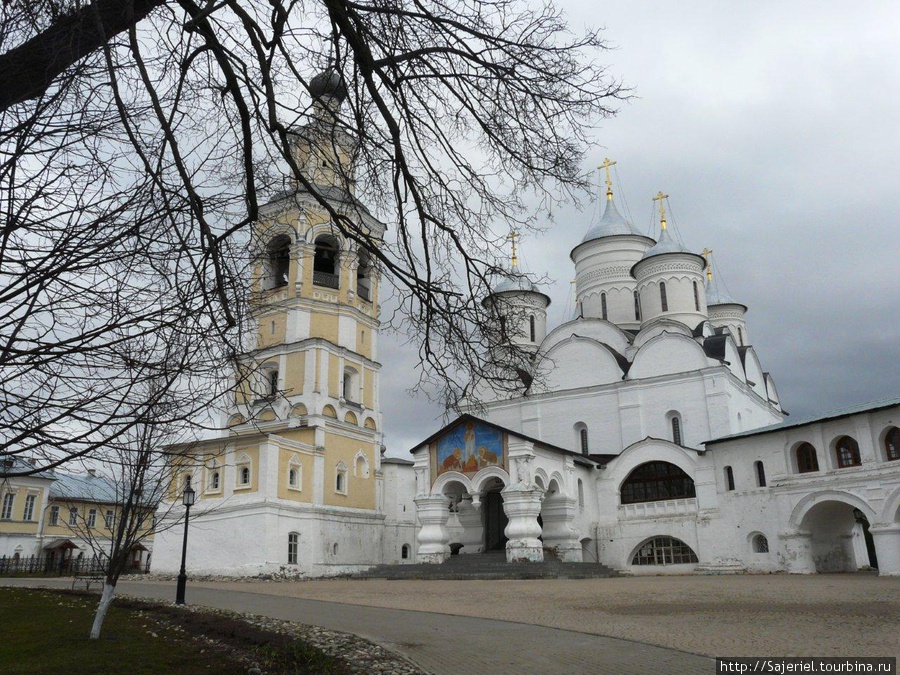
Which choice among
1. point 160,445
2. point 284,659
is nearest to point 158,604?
point 160,445

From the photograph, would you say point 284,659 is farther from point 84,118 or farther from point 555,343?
point 555,343

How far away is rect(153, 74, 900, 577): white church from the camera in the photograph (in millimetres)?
22734

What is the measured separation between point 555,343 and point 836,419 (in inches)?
505

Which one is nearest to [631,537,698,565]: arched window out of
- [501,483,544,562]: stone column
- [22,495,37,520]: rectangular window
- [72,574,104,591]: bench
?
[501,483,544,562]: stone column

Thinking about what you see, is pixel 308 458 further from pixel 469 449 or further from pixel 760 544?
pixel 760 544

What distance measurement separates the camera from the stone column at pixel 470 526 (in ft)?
92.8

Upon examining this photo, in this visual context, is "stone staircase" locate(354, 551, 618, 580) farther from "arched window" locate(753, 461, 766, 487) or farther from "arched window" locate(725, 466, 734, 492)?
"arched window" locate(753, 461, 766, 487)

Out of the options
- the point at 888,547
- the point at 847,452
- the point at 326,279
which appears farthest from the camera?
the point at 326,279

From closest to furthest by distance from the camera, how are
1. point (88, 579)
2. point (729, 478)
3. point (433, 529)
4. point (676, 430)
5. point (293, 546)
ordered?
point (88, 579), point (729, 478), point (293, 546), point (433, 529), point (676, 430)

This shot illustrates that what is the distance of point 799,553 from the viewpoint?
2227cm

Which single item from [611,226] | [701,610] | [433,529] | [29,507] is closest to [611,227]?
[611,226]

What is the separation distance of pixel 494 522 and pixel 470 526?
987 millimetres

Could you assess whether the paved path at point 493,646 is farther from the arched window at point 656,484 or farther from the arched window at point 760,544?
the arched window at point 656,484

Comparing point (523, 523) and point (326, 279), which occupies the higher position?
point (326, 279)
